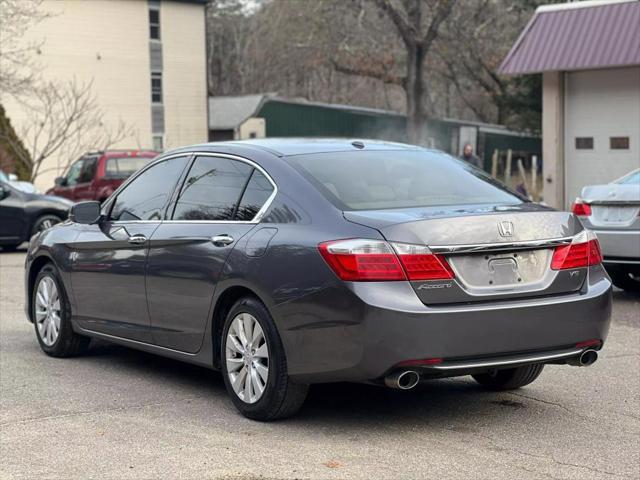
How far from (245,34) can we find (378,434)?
6756 centimetres

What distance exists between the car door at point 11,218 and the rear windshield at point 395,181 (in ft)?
46.5

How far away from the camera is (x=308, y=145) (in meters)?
7.14

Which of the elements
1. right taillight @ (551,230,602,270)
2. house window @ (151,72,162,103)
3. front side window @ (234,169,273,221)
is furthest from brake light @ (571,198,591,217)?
house window @ (151,72,162,103)

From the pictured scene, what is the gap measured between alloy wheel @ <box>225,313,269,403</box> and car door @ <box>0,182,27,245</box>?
14.3 m

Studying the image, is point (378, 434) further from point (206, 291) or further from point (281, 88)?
point (281, 88)

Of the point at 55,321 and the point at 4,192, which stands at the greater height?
the point at 4,192

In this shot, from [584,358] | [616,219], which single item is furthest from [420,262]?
[616,219]

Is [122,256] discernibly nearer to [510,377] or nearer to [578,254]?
[510,377]

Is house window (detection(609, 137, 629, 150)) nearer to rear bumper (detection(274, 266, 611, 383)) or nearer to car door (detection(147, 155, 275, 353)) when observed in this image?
car door (detection(147, 155, 275, 353))

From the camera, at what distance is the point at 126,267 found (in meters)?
7.64

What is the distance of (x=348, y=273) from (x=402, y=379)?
61cm

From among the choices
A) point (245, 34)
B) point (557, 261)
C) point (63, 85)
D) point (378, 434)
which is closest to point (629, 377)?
point (557, 261)

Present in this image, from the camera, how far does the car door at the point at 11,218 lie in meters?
20.1

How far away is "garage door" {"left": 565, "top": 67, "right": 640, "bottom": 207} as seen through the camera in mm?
21266
